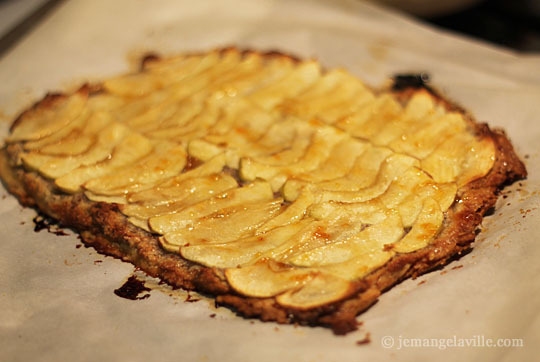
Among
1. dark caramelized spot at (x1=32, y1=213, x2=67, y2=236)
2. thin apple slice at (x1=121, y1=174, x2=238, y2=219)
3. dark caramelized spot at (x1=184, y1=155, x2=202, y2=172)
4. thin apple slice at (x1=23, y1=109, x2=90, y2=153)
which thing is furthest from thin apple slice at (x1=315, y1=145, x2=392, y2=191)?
thin apple slice at (x1=23, y1=109, x2=90, y2=153)

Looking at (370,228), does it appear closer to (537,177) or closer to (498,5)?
(537,177)

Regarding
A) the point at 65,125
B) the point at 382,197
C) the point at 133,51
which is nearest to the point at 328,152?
the point at 382,197

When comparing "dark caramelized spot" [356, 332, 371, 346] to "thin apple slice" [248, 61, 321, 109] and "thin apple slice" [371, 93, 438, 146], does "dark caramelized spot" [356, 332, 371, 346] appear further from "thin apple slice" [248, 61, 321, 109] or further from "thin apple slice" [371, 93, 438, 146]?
"thin apple slice" [248, 61, 321, 109]

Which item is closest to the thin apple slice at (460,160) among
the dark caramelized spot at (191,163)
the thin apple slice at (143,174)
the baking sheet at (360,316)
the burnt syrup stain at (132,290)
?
the baking sheet at (360,316)

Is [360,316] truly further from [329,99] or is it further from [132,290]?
[329,99]

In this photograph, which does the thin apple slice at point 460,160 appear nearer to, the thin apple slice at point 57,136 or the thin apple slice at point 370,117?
the thin apple slice at point 370,117

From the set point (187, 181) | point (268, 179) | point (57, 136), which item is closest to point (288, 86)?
point (268, 179)
